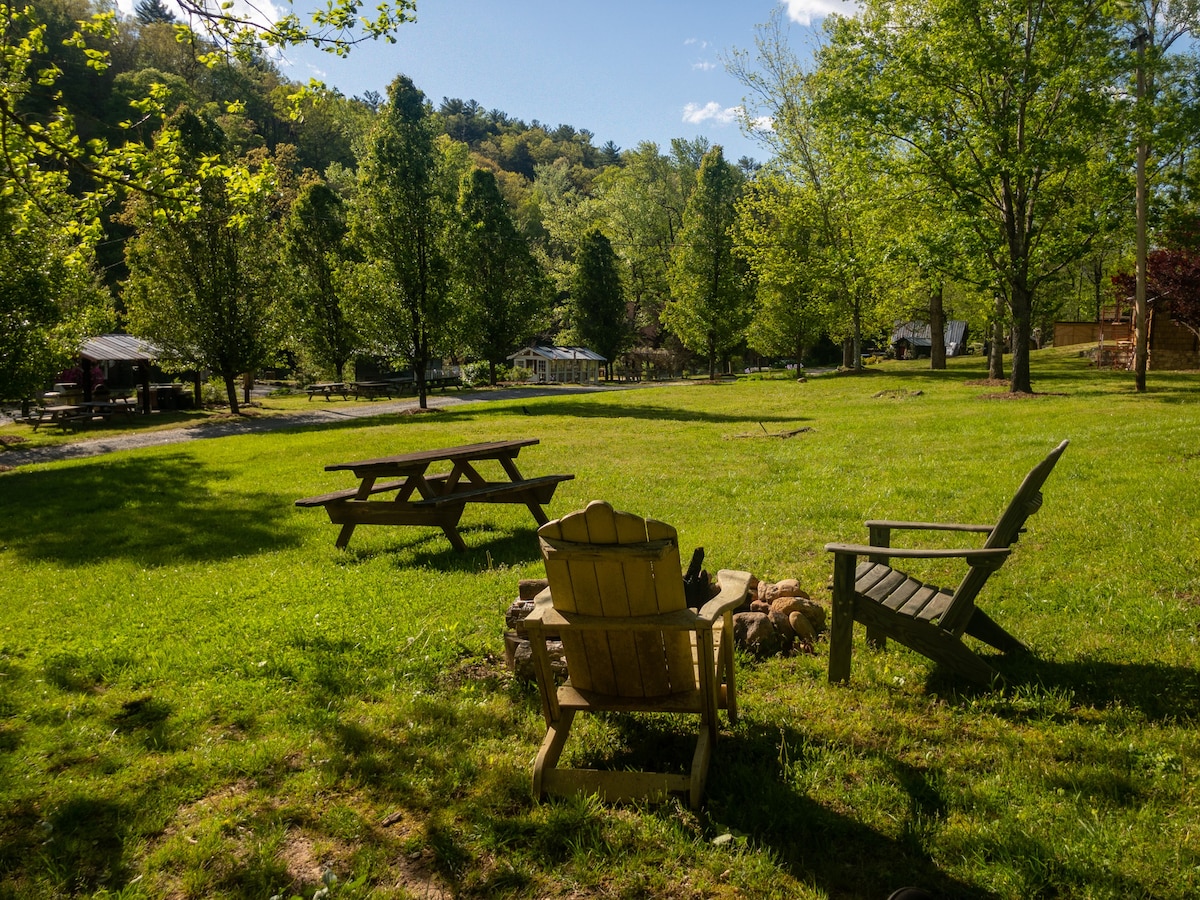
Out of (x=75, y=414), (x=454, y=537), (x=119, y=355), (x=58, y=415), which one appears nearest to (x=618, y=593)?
(x=454, y=537)

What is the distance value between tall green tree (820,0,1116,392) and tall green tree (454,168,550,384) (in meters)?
27.9

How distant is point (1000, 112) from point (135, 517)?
74.1ft

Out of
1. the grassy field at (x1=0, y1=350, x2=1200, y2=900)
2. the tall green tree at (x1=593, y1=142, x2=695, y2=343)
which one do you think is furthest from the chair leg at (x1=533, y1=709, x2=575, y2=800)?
the tall green tree at (x1=593, y1=142, x2=695, y2=343)

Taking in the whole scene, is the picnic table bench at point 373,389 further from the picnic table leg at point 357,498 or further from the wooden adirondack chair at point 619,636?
the wooden adirondack chair at point 619,636

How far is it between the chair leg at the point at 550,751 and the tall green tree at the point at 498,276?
42.7 m

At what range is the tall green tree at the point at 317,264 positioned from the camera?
37.3 m

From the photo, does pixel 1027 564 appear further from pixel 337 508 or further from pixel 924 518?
pixel 337 508

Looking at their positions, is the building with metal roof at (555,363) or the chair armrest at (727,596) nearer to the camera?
the chair armrest at (727,596)

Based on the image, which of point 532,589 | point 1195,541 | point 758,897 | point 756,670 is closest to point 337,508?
point 532,589

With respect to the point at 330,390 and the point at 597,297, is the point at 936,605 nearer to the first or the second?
the point at 330,390

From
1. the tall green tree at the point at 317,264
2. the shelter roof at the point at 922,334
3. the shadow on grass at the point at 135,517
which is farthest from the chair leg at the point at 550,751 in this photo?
the shelter roof at the point at 922,334

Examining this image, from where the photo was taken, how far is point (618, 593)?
3223 mm

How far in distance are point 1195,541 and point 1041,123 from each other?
18.4 meters

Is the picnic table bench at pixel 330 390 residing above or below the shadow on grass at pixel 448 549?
above
